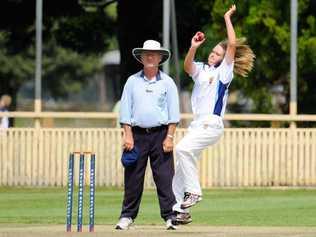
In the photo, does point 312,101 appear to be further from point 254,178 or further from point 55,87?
point 55,87

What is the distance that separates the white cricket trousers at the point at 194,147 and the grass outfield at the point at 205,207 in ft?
6.16

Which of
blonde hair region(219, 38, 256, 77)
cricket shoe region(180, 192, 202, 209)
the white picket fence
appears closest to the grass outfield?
the white picket fence

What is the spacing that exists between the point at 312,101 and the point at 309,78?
2.99ft

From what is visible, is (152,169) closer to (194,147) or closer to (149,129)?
(149,129)

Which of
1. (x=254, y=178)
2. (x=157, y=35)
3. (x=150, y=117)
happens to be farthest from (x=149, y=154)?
(x=157, y=35)

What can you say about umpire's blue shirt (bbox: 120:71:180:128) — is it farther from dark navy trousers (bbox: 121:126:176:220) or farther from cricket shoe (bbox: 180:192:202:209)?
cricket shoe (bbox: 180:192:202:209)

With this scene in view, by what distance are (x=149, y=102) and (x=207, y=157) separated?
31.3ft

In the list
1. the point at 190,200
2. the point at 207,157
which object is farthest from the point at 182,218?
the point at 207,157

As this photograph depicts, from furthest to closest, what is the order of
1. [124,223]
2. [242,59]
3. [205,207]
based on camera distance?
[205,207] < [124,223] < [242,59]

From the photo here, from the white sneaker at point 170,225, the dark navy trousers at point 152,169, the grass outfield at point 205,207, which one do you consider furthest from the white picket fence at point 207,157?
the white sneaker at point 170,225

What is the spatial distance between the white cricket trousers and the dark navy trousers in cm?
29

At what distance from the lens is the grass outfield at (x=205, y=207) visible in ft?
54.4

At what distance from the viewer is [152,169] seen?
1457cm

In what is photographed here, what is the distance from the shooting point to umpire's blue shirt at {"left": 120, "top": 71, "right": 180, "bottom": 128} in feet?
47.2
